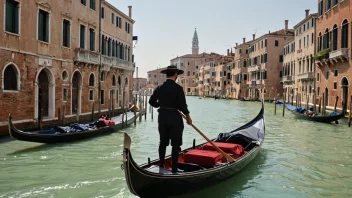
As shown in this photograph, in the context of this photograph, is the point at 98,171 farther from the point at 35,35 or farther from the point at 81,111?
the point at 81,111

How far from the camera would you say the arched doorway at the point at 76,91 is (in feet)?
38.2

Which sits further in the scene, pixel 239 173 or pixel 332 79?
pixel 332 79

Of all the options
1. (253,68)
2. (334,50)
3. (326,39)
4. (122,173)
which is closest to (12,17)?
(122,173)

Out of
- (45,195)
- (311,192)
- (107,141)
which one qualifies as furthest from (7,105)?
(311,192)

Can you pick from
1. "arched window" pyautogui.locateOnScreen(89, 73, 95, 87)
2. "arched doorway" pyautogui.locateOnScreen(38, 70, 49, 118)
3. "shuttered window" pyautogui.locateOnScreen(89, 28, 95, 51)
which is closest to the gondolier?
"arched doorway" pyautogui.locateOnScreen(38, 70, 49, 118)

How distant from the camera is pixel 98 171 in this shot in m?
5.36

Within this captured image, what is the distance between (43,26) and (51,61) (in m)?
0.99

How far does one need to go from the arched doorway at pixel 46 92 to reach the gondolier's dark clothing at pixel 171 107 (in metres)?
6.76

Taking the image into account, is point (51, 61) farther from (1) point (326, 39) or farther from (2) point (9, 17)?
(1) point (326, 39)

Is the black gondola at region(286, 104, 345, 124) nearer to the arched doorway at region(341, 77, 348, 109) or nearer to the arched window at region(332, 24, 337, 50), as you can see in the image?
the arched doorway at region(341, 77, 348, 109)

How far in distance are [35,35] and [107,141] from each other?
3.46 m

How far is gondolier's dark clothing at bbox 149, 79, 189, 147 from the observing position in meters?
3.40

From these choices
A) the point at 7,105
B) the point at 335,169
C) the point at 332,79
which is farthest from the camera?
the point at 332,79

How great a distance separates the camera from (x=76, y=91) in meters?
11.8
